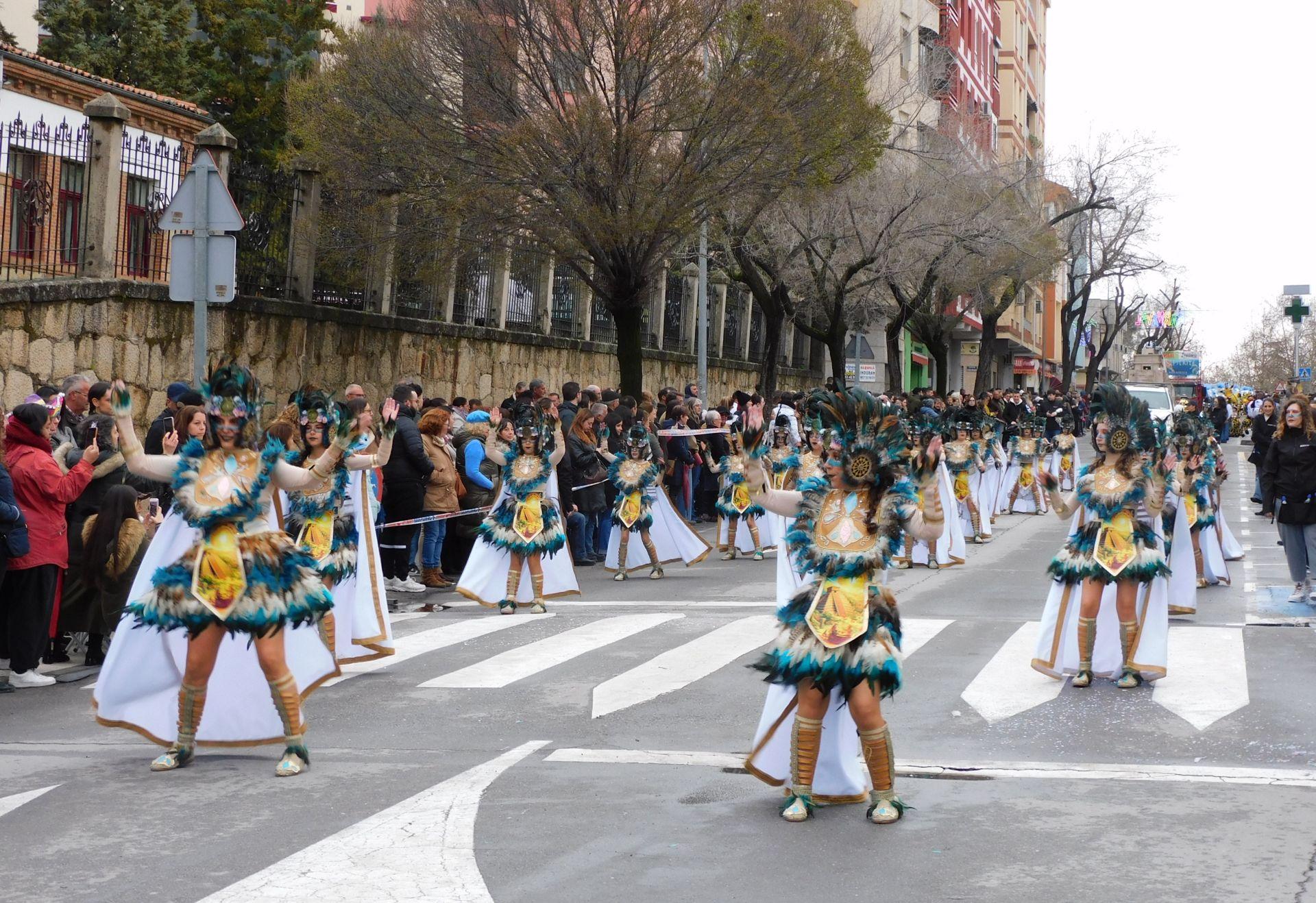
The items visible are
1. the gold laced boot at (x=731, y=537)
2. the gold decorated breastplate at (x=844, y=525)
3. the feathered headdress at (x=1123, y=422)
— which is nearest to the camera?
the gold decorated breastplate at (x=844, y=525)

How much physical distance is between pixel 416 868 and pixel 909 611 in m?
8.35

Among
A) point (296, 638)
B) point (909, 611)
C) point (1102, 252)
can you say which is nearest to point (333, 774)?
point (296, 638)

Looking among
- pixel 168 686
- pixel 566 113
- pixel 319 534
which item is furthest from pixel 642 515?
pixel 168 686

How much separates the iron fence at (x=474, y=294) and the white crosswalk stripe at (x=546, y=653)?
1141cm

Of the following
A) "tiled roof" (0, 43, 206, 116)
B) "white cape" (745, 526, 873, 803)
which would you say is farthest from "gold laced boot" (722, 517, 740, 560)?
"tiled roof" (0, 43, 206, 116)

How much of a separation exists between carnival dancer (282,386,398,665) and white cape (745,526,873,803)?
3.89m

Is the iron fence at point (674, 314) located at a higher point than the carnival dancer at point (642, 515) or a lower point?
higher

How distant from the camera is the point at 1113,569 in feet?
31.7

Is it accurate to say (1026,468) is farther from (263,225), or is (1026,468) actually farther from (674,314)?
(263,225)

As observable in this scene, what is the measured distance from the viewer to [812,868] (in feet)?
19.0

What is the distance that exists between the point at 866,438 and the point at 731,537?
1193cm

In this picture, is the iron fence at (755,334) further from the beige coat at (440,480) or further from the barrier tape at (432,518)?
the beige coat at (440,480)

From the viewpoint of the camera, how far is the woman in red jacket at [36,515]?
9.63m

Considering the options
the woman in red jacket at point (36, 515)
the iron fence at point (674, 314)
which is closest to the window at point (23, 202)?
the woman in red jacket at point (36, 515)
